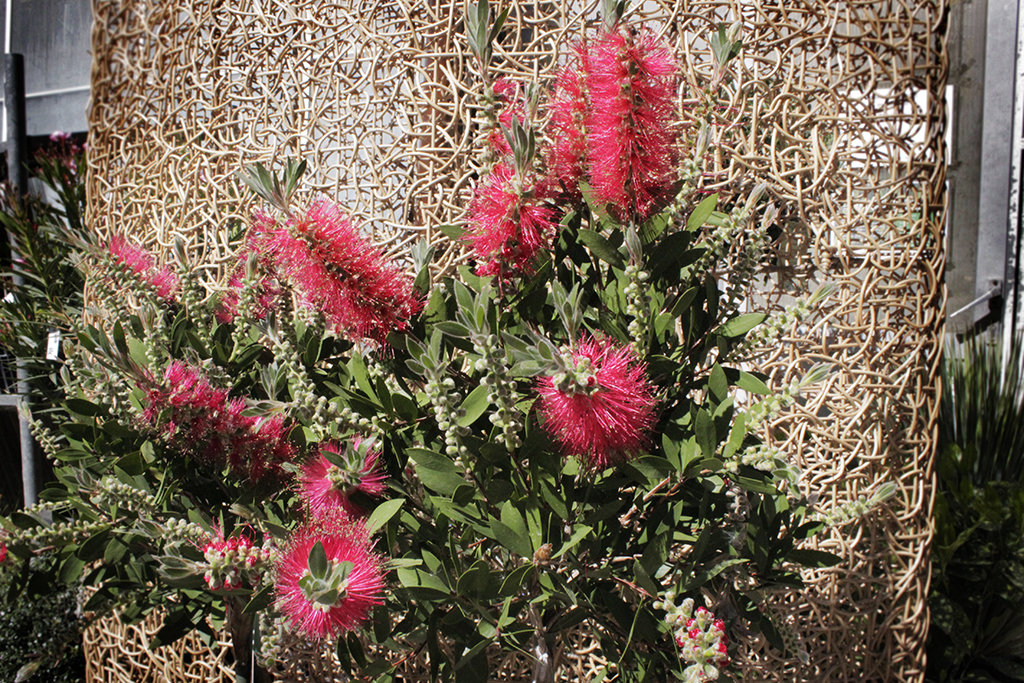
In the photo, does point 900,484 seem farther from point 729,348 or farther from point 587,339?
point 587,339

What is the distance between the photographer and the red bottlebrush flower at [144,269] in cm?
108

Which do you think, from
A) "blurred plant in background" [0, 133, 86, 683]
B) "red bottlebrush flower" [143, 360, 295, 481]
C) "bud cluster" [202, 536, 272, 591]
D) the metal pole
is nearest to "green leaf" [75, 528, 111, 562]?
"red bottlebrush flower" [143, 360, 295, 481]

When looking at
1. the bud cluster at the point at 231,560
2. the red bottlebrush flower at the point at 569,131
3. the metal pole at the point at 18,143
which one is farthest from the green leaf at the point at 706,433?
the metal pole at the point at 18,143

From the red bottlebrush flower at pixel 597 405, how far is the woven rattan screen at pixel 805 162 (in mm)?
659

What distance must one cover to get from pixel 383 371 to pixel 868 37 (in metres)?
1.04

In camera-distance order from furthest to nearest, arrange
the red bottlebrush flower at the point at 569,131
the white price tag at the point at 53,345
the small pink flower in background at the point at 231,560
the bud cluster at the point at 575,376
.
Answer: the white price tag at the point at 53,345
the red bottlebrush flower at the point at 569,131
the small pink flower in background at the point at 231,560
the bud cluster at the point at 575,376

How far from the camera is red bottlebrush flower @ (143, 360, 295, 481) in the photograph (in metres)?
0.86

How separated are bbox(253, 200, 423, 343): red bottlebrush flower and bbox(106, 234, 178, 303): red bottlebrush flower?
16.4 inches

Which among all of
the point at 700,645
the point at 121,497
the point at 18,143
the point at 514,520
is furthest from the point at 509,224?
the point at 18,143

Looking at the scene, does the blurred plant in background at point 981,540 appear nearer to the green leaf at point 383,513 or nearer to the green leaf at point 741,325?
the green leaf at point 741,325

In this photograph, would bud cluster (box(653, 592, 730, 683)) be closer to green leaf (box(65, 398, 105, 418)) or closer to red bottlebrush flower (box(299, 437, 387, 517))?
red bottlebrush flower (box(299, 437, 387, 517))

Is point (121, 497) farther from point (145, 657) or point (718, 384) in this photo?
point (145, 657)

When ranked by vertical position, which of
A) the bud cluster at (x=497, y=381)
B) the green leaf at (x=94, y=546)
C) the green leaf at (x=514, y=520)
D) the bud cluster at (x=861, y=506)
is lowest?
the green leaf at (x=94, y=546)

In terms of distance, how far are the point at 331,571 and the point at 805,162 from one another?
110cm
